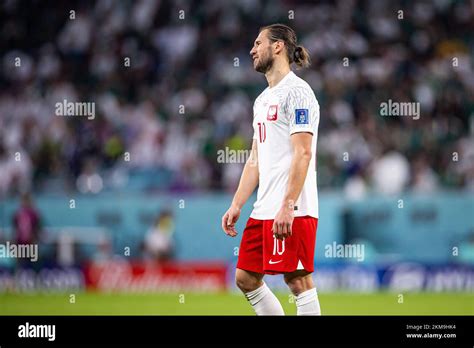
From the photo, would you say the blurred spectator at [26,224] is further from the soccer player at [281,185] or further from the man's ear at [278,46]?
the man's ear at [278,46]

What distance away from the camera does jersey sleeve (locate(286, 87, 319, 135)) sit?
709 centimetres

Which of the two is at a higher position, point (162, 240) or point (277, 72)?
point (277, 72)

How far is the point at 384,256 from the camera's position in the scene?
15.1m

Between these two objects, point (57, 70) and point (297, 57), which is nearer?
point (297, 57)

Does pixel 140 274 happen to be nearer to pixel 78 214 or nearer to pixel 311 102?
pixel 78 214

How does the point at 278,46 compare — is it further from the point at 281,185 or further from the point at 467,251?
the point at 467,251

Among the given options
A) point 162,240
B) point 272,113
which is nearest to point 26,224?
point 162,240

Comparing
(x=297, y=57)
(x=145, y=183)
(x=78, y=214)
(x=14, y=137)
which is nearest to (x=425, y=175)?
(x=145, y=183)

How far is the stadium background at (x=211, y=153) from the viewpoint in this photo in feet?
49.0

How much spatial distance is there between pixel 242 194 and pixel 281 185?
0.39 meters

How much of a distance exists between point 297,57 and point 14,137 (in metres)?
10.8

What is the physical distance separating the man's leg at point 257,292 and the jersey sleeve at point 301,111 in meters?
1.09

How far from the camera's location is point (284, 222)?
6.86 metres

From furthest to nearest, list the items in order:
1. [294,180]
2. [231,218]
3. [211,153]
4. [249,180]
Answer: [211,153] → [249,180] → [231,218] → [294,180]
